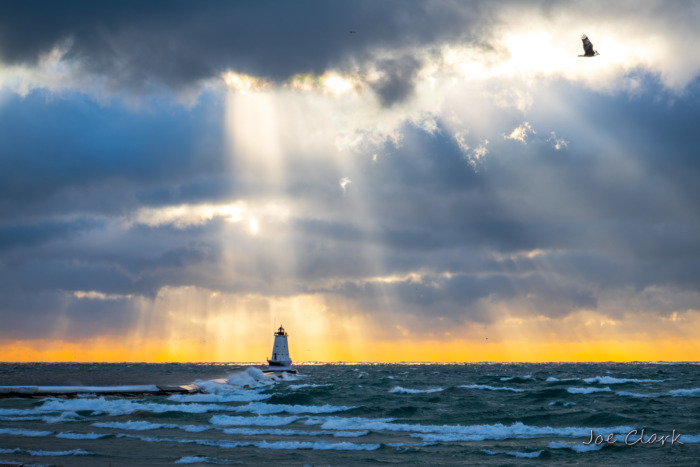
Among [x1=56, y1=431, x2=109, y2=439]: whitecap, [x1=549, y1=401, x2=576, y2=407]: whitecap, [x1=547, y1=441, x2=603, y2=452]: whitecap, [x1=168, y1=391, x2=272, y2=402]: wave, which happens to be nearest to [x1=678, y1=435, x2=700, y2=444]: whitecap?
[x1=547, y1=441, x2=603, y2=452]: whitecap

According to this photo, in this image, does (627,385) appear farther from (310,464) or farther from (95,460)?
(95,460)

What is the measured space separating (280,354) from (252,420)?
8320 centimetres

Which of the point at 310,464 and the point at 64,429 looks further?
the point at 64,429

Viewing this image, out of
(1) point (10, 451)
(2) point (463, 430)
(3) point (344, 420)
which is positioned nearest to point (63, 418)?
(1) point (10, 451)

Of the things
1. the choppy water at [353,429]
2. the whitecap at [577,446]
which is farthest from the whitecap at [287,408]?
the whitecap at [577,446]

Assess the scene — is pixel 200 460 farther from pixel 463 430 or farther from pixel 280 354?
pixel 280 354

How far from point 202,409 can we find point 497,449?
86.4 ft

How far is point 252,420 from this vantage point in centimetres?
4212

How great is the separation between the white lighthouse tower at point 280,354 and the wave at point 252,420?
78687mm

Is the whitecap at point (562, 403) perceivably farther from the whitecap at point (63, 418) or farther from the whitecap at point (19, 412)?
the whitecap at point (19, 412)

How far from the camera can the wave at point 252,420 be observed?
4078cm

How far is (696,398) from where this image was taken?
2095 inches

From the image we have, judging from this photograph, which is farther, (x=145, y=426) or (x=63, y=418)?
(x=63, y=418)

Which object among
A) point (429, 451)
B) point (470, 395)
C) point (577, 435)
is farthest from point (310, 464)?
point (470, 395)
